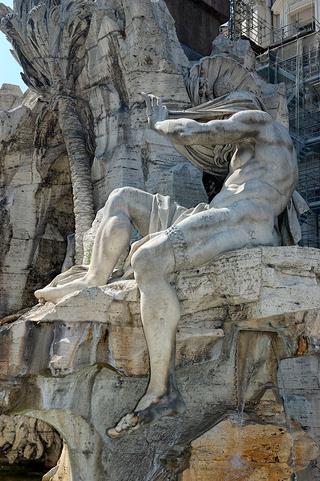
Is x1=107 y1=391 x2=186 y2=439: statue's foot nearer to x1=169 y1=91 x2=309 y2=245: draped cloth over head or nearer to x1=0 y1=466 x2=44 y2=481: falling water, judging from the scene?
x1=169 y1=91 x2=309 y2=245: draped cloth over head

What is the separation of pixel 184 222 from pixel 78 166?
3.15 m

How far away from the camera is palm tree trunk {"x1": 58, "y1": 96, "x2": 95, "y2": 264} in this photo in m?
7.61

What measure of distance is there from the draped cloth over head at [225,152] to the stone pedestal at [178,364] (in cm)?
64

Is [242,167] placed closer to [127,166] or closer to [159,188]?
[159,188]

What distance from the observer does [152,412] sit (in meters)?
A: 4.68

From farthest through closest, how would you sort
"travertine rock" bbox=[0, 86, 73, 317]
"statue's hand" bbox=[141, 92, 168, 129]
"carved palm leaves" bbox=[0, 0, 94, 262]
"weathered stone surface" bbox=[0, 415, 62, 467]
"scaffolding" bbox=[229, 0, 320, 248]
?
"scaffolding" bbox=[229, 0, 320, 248] < "travertine rock" bbox=[0, 86, 73, 317] < "weathered stone surface" bbox=[0, 415, 62, 467] < "carved palm leaves" bbox=[0, 0, 94, 262] < "statue's hand" bbox=[141, 92, 168, 129]

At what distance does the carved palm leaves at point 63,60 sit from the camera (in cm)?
783

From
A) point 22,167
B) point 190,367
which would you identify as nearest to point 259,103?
point 190,367

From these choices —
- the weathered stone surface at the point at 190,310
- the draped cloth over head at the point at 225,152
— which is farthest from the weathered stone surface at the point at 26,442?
the draped cloth over head at the point at 225,152

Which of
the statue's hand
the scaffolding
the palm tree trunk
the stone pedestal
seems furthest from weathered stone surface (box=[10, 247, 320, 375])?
the scaffolding

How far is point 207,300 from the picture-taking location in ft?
16.6

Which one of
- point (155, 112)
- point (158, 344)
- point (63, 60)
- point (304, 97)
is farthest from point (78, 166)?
point (304, 97)

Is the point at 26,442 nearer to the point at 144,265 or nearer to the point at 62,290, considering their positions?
the point at 62,290

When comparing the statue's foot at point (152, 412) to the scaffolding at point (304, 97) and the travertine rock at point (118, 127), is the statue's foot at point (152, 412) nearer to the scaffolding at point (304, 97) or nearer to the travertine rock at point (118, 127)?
the travertine rock at point (118, 127)
